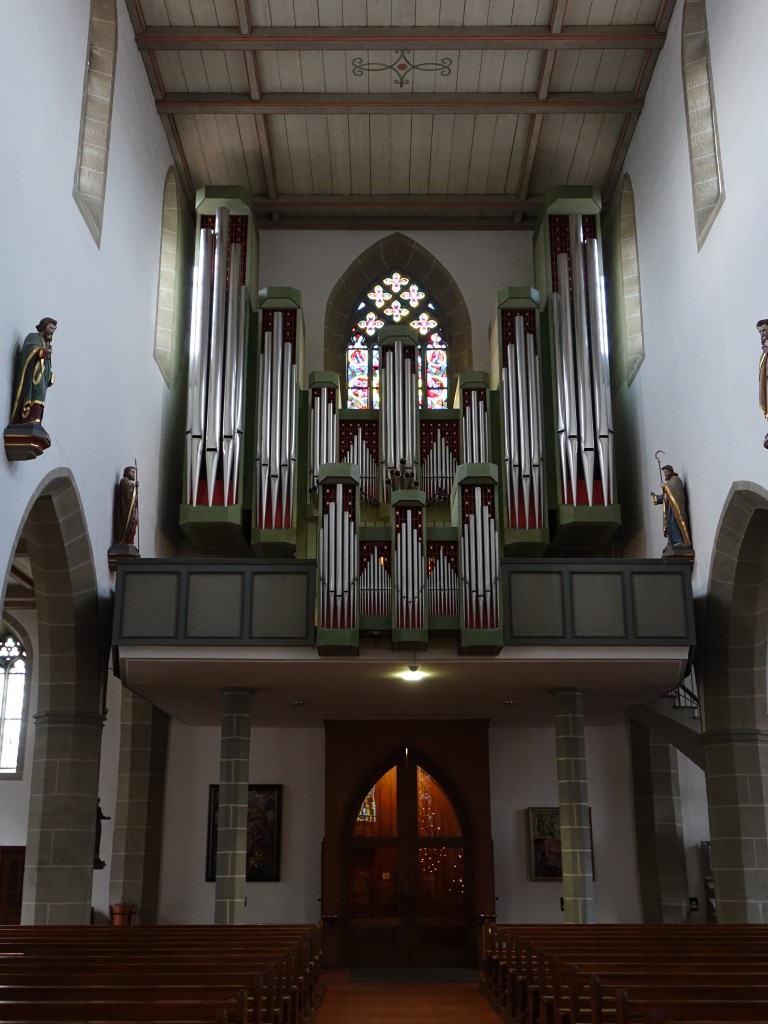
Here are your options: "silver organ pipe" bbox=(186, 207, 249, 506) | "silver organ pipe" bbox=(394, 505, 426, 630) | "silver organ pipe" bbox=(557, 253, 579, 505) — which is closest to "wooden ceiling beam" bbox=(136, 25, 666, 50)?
"silver organ pipe" bbox=(186, 207, 249, 506)

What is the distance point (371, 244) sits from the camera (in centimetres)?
1797

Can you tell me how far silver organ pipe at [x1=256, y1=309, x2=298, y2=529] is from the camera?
14867mm

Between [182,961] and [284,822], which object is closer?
[182,961]

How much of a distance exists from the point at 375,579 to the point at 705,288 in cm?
481

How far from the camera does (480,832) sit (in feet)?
51.5

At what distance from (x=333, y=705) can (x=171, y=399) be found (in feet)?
16.1

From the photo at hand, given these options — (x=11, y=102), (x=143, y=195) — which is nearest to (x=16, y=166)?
(x=11, y=102)

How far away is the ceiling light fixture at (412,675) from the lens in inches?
476

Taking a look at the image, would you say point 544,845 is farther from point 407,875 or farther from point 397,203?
point 397,203

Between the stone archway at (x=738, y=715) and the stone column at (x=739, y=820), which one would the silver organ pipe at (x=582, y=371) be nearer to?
the stone archway at (x=738, y=715)

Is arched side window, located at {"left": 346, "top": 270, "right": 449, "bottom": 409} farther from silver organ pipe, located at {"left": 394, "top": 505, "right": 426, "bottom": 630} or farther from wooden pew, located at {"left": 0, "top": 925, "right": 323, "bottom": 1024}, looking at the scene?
wooden pew, located at {"left": 0, "top": 925, "right": 323, "bottom": 1024}

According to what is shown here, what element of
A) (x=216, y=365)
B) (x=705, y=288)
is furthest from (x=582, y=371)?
(x=216, y=365)

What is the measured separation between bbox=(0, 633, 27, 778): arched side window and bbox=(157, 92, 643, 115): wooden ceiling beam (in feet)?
29.8

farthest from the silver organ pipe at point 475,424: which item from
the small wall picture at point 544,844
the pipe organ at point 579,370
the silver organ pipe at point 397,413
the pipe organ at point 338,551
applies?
the small wall picture at point 544,844
